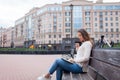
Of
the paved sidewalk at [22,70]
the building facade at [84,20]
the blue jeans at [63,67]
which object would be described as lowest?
the paved sidewalk at [22,70]

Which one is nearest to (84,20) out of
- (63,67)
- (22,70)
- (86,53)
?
(22,70)

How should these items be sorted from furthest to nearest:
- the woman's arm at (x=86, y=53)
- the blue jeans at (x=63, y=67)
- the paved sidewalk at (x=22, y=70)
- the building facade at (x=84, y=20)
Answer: the building facade at (x=84, y=20) < the paved sidewalk at (x=22, y=70) < the blue jeans at (x=63, y=67) < the woman's arm at (x=86, y=53)

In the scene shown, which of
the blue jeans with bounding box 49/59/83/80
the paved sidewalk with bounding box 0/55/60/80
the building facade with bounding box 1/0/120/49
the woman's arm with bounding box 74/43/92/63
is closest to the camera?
the woman's arm with bounding box 74/43/92/63

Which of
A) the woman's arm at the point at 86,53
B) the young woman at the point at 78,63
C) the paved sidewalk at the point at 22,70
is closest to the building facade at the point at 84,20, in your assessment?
the paved sidewalk at the point at 22,70

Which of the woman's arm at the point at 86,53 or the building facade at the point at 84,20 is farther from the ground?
the building facade at the point at 84,20

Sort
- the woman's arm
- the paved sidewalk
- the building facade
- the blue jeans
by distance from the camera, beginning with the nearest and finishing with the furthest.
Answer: the woman's arm < the blue jeans < the paved sidewalk < the building facade

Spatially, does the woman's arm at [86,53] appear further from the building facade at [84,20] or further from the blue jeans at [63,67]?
the building facade at [84,20]

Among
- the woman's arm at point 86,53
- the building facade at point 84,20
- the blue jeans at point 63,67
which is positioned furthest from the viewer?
the building facade at point 84,20

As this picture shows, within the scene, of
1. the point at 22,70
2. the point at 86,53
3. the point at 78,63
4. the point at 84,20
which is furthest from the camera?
the point at 84,20

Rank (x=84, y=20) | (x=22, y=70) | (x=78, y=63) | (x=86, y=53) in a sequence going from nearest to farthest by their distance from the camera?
(x=86, y=53), (x=78, y=63), (x=22, y=70), (x=84, y=20)

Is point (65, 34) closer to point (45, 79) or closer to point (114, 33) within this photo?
point (114, 33)

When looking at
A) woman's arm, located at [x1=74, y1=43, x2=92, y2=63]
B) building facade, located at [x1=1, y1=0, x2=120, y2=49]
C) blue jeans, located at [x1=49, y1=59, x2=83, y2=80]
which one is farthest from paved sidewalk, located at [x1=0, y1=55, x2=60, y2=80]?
building facade, located at [x1=1, y1=0, x2=120, y2=49]

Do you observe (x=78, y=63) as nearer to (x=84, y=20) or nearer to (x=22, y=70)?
(x=22, y=70)

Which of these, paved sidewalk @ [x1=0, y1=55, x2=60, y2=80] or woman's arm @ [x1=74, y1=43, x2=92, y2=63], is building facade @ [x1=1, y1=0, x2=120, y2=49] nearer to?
paved sidewalk @ [x1=0, y1=55, x2=60, y2=80]
